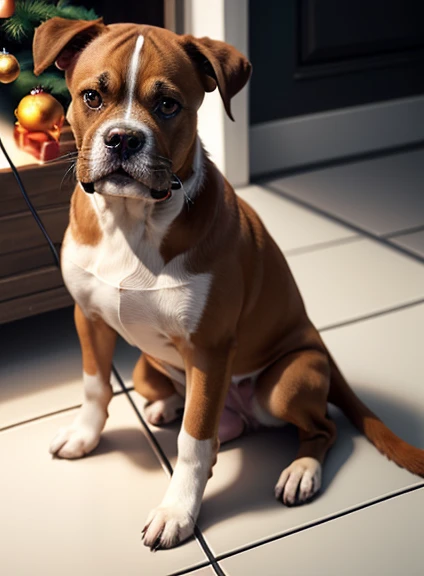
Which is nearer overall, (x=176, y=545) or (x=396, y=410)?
(x=176, y=545)

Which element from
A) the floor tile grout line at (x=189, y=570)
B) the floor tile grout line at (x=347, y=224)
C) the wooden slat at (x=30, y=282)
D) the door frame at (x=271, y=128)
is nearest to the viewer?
the floor tile grout line at (x=189, y=570)

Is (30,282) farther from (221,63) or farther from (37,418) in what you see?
(221,63)

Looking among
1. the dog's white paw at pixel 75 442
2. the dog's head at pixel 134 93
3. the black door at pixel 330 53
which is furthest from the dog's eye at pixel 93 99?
the black door at pixel 330 53

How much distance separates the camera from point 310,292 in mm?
2021

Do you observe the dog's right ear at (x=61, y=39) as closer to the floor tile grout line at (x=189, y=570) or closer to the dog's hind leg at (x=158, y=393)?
the dog's hind leg at (x=158, y=393)

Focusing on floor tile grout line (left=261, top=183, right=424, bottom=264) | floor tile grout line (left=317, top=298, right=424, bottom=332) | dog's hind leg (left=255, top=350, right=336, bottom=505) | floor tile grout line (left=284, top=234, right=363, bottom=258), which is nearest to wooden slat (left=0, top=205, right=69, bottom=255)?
dog's hind leg (left=255, top=350, right=336, bottom=505)

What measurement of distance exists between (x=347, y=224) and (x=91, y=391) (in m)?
1.33

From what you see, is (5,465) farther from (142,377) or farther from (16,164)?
(16,164)

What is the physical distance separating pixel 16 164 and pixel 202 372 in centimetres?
65

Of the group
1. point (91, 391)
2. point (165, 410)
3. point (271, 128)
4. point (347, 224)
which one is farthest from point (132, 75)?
point (271, 128)

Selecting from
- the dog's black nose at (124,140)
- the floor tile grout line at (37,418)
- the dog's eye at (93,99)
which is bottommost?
the floor tile grout line at (37,418)

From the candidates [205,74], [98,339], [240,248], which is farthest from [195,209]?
[98,339]

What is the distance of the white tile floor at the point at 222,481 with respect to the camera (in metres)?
1.18

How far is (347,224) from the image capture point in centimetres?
246
